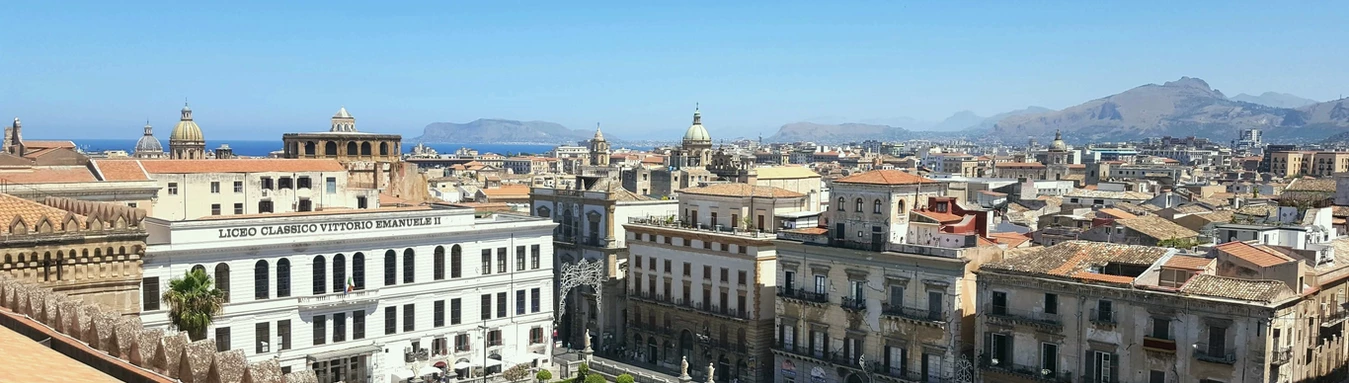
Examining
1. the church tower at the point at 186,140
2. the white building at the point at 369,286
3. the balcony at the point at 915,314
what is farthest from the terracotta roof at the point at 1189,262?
the church tower at the point at 186,140

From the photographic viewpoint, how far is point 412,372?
56219mm

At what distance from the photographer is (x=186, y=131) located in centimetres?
12888

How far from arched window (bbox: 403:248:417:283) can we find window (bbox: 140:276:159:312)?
11.9 meters

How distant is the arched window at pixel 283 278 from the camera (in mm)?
52156

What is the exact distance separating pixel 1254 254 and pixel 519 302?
35.9 meters

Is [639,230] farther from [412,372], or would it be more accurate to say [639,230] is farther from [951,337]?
[951,337]

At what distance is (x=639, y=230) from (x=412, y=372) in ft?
63.0

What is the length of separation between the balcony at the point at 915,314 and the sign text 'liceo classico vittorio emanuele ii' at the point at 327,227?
23.0 m

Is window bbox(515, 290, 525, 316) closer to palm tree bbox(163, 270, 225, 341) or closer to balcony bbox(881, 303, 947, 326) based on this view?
palm tree bbox(163, 270, 225, 341)

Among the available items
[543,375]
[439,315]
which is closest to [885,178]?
[543,375]

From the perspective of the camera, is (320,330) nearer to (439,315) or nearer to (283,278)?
(283,278)

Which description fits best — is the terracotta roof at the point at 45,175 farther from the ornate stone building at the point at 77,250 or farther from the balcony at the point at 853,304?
the balcony at the point at 853,304

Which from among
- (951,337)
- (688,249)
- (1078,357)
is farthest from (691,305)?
(1078,357)

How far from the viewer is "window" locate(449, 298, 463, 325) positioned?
58.9 metres
